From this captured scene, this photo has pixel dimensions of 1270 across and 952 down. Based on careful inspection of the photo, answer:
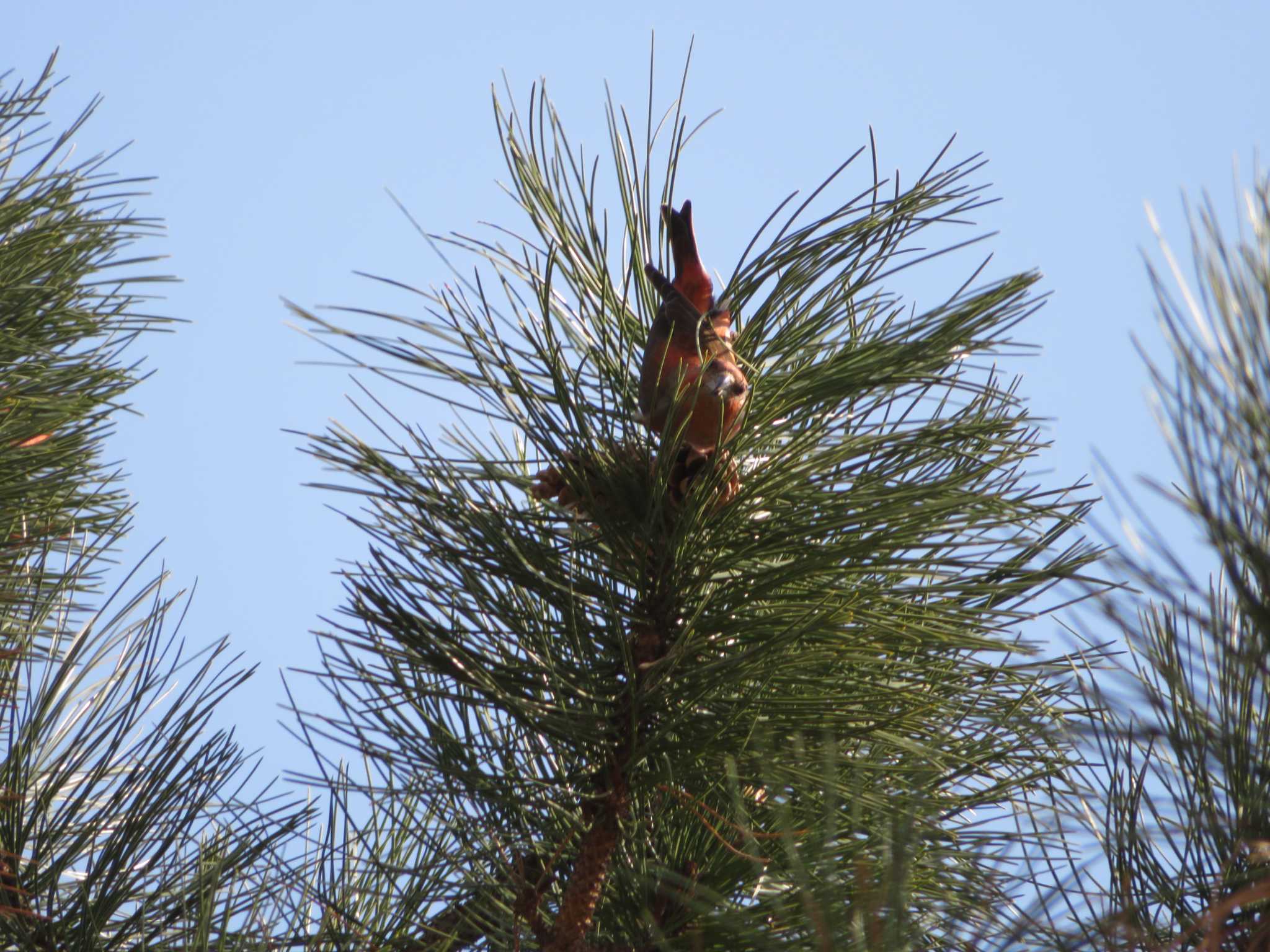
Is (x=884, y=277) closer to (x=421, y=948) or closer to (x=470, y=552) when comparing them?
(x=470, y=552)

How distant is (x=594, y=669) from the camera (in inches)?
40.4

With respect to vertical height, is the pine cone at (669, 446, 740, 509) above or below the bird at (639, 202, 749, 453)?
below

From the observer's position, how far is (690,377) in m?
0.97

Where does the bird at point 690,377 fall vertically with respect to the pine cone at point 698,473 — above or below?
above

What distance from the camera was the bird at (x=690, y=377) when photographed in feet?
3.18

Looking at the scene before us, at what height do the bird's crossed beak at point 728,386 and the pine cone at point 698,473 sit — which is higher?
the bird's crossed beak at point 728,386

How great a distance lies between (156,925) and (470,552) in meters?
0.48

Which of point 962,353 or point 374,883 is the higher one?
point 962,353

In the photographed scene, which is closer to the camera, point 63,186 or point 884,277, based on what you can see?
point 884,277

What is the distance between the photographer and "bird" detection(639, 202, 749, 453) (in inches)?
38.1

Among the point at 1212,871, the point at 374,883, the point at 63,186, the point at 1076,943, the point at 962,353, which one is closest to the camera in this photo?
the point at 1076,943

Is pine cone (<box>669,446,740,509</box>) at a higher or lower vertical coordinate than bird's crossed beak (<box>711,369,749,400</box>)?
lower

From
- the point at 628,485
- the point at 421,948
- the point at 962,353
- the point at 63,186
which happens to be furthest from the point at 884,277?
the point at 63,186

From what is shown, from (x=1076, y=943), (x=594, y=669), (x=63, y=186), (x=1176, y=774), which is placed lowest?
(x=1076, y=943)
